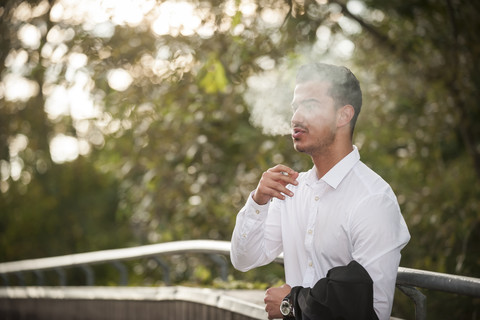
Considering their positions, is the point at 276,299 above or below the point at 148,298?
above

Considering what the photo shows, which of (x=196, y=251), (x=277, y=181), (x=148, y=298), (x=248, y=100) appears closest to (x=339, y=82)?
(x=277, y=181)

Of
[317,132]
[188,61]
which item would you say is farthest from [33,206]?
[317,132]

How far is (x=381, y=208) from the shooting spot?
2.44 metres

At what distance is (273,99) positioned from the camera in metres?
4.82

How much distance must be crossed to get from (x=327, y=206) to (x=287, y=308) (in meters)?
0.39

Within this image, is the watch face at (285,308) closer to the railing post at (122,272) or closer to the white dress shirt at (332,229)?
the white dress shirt at (332,229)

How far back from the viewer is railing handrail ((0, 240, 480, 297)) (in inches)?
97.0

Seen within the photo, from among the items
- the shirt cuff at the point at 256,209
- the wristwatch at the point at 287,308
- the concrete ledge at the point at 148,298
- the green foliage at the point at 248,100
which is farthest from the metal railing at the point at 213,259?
the green foliage at the point at 248,100

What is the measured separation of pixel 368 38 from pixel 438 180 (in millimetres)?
1957

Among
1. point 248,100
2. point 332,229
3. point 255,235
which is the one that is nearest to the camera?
point 332,229

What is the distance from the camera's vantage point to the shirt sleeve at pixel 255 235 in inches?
109

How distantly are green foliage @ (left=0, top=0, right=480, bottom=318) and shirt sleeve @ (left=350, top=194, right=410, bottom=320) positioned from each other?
333 cm

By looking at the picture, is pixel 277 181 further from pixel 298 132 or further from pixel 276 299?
pixel 276 299

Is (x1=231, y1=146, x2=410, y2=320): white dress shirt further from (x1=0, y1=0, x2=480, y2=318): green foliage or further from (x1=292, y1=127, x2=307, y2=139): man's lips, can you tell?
(x1=0, y1=0, x2=480, y2=318): green foliage
